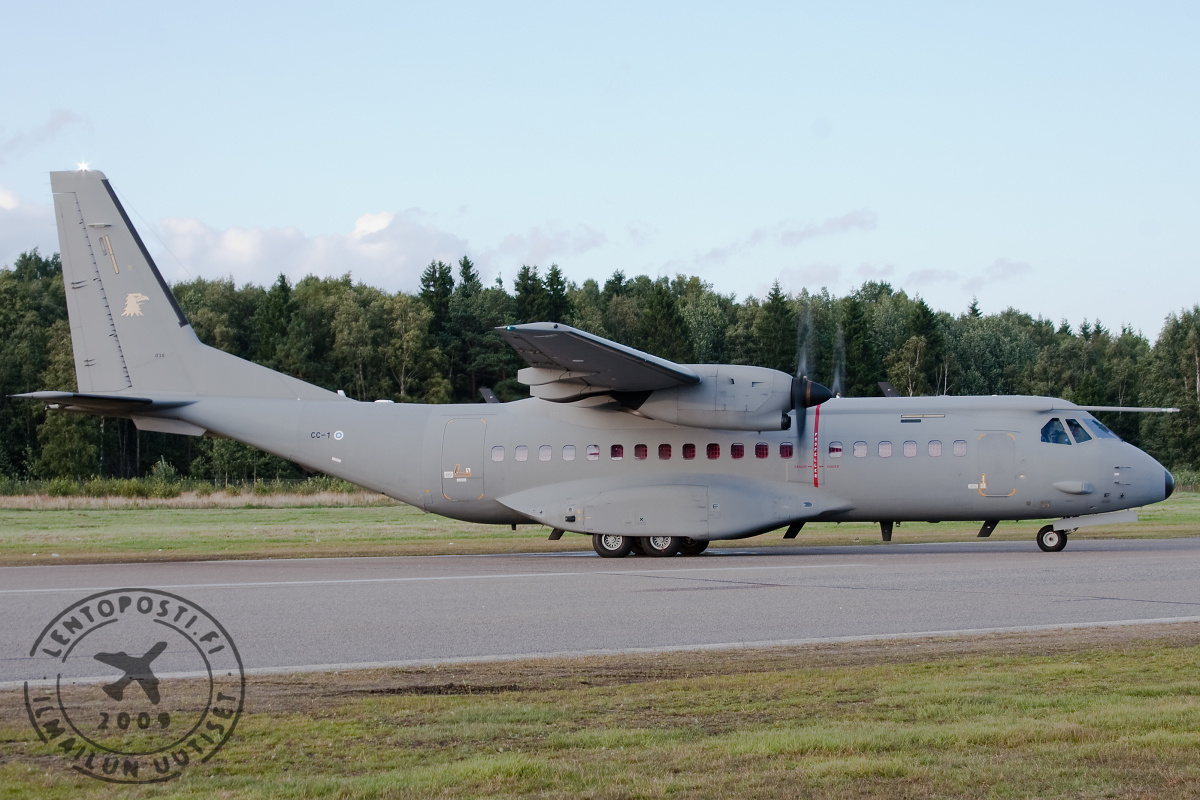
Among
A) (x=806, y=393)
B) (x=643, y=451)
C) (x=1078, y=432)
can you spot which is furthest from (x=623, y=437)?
(x=1078, y=432)

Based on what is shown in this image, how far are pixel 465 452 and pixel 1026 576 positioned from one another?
455 inches

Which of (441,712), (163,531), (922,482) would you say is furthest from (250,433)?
(441,712)

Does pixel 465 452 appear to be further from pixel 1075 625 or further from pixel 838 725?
pixel 838 725

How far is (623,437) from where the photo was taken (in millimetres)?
22516

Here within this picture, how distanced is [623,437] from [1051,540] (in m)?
8.72

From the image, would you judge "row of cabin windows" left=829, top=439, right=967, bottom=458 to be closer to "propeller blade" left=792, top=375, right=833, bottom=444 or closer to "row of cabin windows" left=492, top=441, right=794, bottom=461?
"row of cabin windows" left=492, top=441, right=794, bottom=461

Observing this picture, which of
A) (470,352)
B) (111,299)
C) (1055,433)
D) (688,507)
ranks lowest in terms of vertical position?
(688,507)

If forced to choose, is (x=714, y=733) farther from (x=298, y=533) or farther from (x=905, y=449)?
(x=298, y=533)

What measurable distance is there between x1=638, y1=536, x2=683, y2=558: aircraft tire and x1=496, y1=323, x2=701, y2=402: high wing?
3.08 m

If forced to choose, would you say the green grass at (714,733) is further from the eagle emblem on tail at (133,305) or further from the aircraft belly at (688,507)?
the eagle emblem on tail at (133,305)

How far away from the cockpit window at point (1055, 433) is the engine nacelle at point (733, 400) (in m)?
5.32

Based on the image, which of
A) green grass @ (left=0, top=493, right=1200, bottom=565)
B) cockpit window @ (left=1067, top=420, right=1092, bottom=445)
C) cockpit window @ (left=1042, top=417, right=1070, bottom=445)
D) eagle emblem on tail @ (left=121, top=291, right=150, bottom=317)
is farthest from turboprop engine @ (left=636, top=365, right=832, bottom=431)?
eagle emblem on tail @ (left=121, top=291, right=150, bottom=317)

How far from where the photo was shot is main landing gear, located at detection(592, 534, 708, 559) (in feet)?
72.5

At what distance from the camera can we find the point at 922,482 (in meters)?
21.9
